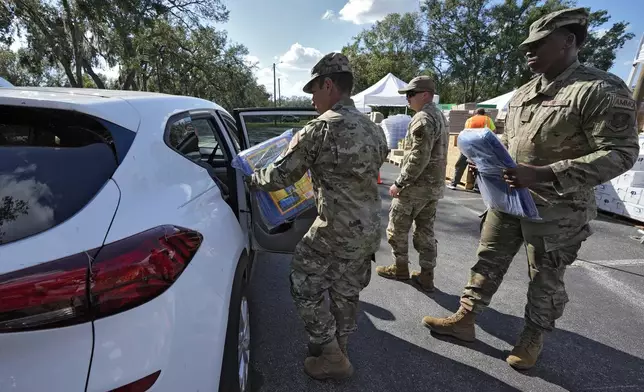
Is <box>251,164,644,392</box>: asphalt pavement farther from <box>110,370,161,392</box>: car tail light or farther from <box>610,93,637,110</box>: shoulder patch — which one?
<box>610,93,637,110</box>: shoulder patch

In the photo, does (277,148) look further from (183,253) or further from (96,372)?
(96,372)

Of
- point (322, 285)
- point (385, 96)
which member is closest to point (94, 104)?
point (322, 285)

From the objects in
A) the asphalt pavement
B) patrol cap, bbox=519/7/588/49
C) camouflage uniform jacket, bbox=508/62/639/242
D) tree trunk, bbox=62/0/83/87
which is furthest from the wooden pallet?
tree trunk, bbox=62/0/83/87

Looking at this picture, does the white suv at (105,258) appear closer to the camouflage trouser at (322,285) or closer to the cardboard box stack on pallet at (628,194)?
the camouflage trouser at (322,285)

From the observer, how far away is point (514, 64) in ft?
100

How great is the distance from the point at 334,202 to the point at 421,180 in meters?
1.38

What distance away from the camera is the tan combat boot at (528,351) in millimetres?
2166

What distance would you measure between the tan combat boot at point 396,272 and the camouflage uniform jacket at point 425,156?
770 millimetres

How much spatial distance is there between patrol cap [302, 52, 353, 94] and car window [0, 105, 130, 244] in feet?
3.44

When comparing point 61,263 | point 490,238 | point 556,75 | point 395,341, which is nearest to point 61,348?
point 61,263

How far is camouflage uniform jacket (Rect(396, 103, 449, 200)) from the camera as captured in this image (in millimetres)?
2779

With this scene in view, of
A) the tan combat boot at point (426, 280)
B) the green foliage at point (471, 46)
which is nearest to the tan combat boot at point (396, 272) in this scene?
the tan combat boot at point (426, 280)

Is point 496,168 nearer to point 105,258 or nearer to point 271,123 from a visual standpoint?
point 105,258

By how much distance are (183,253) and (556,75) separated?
219cm
